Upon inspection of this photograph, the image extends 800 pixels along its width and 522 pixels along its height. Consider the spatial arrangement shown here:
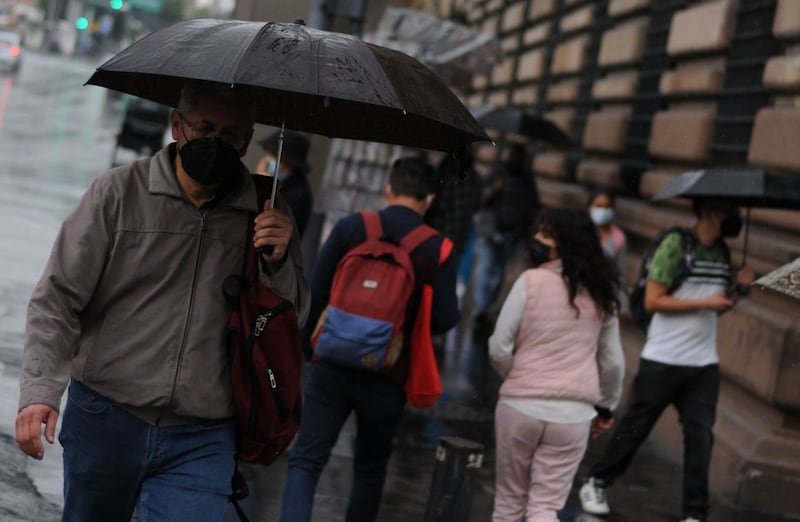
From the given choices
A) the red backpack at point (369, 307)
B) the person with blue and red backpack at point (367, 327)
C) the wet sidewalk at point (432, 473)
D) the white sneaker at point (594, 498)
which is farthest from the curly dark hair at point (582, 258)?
the white sneaker at point (594, 498)

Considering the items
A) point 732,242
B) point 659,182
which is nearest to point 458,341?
point 659,182

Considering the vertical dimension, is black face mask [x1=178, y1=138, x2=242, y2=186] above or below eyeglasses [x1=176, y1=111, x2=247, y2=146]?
below

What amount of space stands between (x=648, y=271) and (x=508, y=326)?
5.40 ft

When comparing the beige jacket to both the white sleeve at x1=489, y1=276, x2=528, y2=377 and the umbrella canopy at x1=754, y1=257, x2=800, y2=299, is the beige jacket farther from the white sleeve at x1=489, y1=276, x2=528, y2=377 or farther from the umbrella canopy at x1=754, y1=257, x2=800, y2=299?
the white sleeve at x1=489, y1=276, x2=528, y2=377

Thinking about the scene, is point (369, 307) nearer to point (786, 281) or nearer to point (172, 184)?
point (786, 281)

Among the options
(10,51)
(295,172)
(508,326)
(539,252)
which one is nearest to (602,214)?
(295,172)

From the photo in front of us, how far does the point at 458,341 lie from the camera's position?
1358 cm

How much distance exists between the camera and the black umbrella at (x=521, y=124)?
1356 centimetres

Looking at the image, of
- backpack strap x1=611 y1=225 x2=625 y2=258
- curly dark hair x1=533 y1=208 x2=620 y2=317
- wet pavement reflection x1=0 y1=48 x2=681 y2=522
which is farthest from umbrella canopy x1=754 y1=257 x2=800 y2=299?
backpack strap x1=611 y1=225 x2=625 y2=258

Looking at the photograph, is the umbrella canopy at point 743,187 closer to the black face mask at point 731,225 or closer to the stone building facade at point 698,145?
the black face mask at point 731,225

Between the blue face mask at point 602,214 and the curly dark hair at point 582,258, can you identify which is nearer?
the curly dark hair at point 582,258

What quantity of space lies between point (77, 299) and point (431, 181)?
8.28ft

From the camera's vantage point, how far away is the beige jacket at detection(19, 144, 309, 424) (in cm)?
364

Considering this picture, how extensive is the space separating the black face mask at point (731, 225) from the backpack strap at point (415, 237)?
199 centimetres
